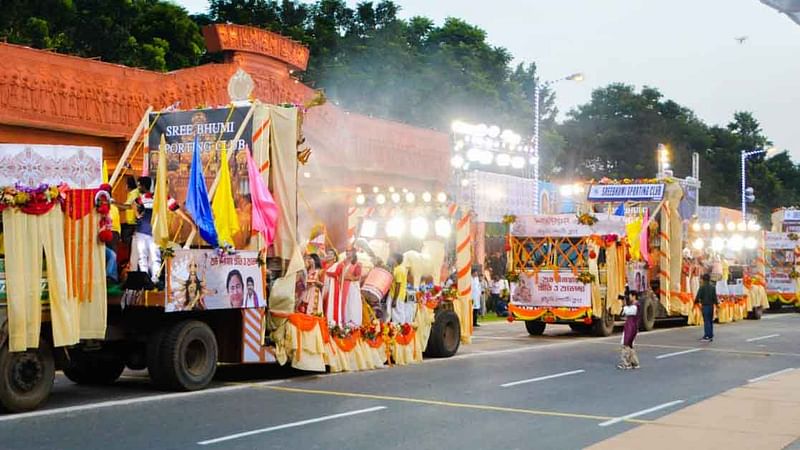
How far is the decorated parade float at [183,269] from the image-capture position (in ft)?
38.7

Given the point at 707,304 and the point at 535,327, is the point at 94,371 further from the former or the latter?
the point at 707,304

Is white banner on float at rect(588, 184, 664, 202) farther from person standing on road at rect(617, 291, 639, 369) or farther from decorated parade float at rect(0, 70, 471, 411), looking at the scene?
decorated parade float at rect(0, 70, 471, 411)

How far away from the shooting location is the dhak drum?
17.5m

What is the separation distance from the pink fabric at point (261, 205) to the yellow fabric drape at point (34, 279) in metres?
3.41

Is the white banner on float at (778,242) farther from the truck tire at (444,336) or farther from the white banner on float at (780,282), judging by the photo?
the truck tire at (444,336)

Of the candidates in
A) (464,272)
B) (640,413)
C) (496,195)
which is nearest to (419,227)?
(464,272)

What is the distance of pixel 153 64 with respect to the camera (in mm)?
37625

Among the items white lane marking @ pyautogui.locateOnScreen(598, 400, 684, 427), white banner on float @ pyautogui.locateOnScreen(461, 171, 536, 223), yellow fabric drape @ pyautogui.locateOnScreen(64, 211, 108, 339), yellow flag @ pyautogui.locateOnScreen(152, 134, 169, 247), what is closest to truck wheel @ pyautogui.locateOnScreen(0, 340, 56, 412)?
yellow fabric drape @ pyautogui.locateOnScreen(64, 211, 108, 339)

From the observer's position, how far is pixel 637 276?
27.9 meters

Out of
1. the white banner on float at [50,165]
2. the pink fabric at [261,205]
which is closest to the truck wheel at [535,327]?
the pink fabric at [261,205]

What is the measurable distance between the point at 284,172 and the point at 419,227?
5.09 meters

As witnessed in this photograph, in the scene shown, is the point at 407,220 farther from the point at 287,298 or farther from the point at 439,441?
the point at 439,441

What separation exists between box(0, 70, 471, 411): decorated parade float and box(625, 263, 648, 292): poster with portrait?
10.4 metres

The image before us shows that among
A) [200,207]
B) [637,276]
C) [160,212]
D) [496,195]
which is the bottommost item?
[637,276]
